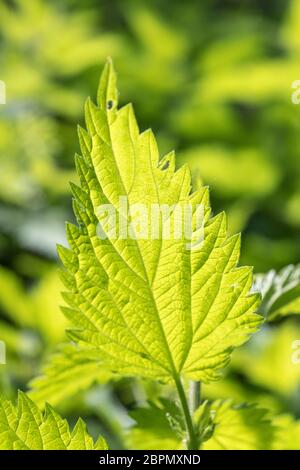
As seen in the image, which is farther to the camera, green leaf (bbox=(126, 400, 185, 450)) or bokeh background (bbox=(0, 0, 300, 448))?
bokeh background (bbox=(0, 0, 300, 448))

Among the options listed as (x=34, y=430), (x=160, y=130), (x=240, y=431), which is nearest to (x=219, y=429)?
(x=240, y=431)

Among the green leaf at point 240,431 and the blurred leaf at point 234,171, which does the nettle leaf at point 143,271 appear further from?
the blurred leaf at point 234,171

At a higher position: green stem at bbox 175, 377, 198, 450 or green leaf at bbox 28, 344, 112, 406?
green leaf at bbox 28, 344, 112, 406

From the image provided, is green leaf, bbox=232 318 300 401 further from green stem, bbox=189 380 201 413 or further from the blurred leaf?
green stem, bbox=189 380 201 413

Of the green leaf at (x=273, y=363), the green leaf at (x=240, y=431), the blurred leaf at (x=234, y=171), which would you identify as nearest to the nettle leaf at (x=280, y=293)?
the green leaf at (x=240, y=431)

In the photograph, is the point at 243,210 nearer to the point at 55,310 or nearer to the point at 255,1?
the point at 55,310

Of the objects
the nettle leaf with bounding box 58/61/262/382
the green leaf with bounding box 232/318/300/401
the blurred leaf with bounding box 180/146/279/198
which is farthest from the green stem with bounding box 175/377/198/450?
the blurred leaf with bounding box 180/146/279/198
